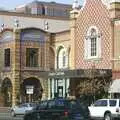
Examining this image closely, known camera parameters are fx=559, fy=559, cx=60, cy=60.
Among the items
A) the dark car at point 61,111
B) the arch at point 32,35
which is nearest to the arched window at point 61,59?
the arch at point 32,35

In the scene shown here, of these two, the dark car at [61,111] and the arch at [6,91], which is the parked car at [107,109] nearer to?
the dark car at [61,111]

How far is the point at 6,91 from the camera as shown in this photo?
7456 centimetres

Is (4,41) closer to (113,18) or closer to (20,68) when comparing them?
(20,68)

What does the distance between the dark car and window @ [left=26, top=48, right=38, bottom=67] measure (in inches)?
1507

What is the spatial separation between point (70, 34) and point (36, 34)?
7.32m

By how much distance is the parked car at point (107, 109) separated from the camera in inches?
1683

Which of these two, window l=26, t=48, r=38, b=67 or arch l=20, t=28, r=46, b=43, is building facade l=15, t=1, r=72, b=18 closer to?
arch l=20, t=28, r=46, b=43

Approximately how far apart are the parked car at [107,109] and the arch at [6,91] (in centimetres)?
3000

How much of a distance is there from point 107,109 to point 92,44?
746 inches

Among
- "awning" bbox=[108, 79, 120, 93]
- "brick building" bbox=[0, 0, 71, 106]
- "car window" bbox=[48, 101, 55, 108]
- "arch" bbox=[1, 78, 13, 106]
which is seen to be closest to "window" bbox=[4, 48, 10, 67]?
"brick building" bbox=[0, 0, 71, 106]

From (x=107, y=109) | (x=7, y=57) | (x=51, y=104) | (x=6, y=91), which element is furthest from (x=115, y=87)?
(x=6, y=91)

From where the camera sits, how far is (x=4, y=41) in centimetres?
7475

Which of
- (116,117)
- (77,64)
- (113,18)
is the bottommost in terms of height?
(116,117)

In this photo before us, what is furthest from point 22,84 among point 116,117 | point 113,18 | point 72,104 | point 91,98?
point 72,104
